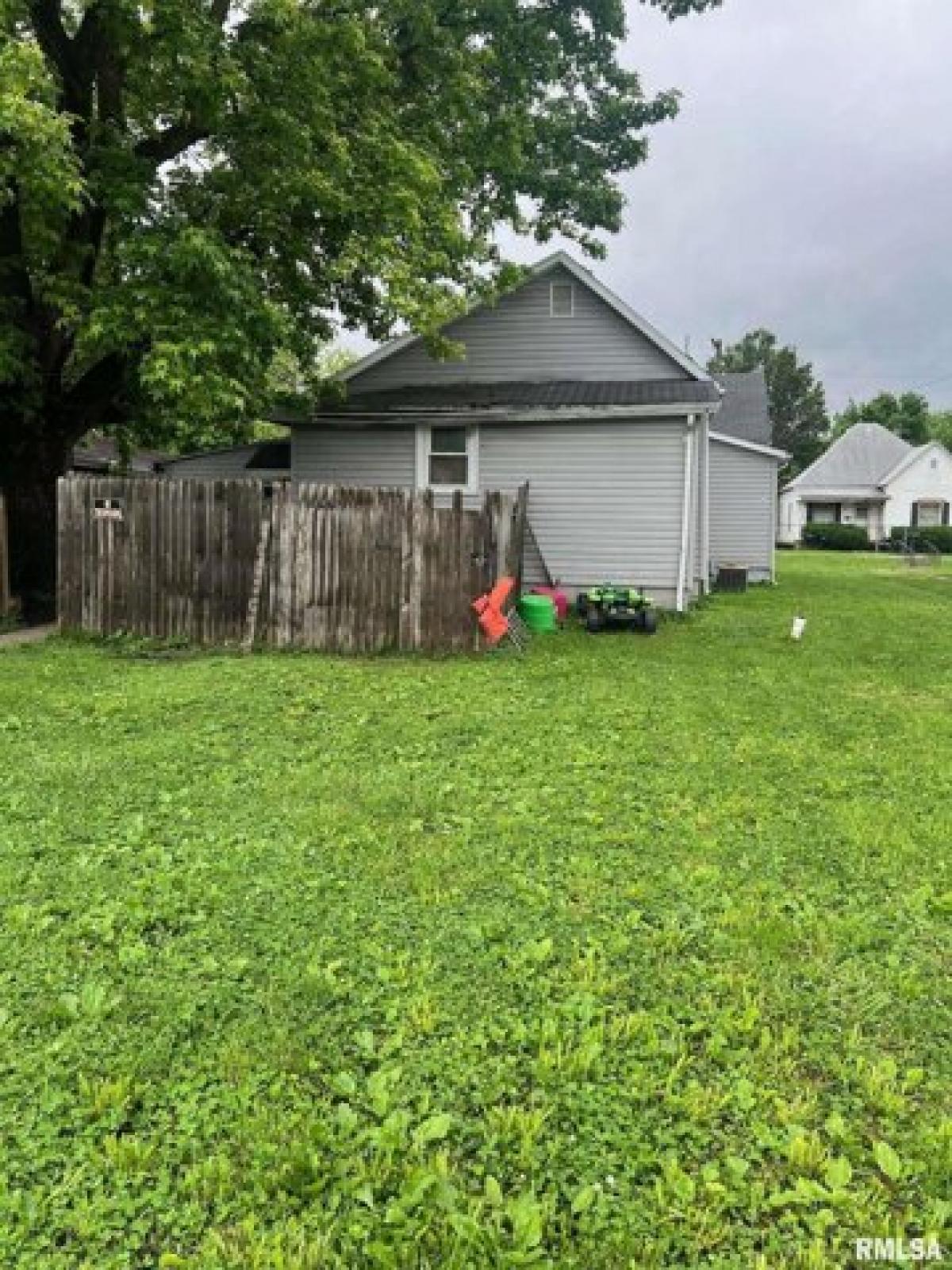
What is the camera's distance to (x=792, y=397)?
5719 centimetres

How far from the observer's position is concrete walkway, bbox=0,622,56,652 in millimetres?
9118

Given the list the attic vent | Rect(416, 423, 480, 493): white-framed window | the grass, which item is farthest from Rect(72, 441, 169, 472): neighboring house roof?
the grass

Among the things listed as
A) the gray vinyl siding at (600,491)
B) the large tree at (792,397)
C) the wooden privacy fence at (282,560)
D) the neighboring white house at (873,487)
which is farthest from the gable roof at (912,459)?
the wooden privacy fence at (282,560)

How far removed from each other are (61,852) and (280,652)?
5.16m

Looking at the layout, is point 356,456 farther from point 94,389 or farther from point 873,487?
point 873,487

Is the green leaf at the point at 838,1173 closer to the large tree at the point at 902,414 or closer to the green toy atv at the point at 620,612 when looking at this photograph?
the green toy atv at the point at 620,612

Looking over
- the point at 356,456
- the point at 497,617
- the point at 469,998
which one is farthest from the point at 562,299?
the point at 469,998

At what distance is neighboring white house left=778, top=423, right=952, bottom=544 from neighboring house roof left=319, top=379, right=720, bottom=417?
3066cm

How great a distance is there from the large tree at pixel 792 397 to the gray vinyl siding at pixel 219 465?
1842 inches

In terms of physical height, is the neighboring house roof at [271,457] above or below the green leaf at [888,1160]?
above

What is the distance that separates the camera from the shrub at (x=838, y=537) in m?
37.8

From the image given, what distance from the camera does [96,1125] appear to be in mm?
2119

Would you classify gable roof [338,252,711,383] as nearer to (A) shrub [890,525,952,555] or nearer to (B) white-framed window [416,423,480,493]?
(B) white-framed window [416,423,480,493]

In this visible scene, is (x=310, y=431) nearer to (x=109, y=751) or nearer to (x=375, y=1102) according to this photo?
(x=109, y=751)
